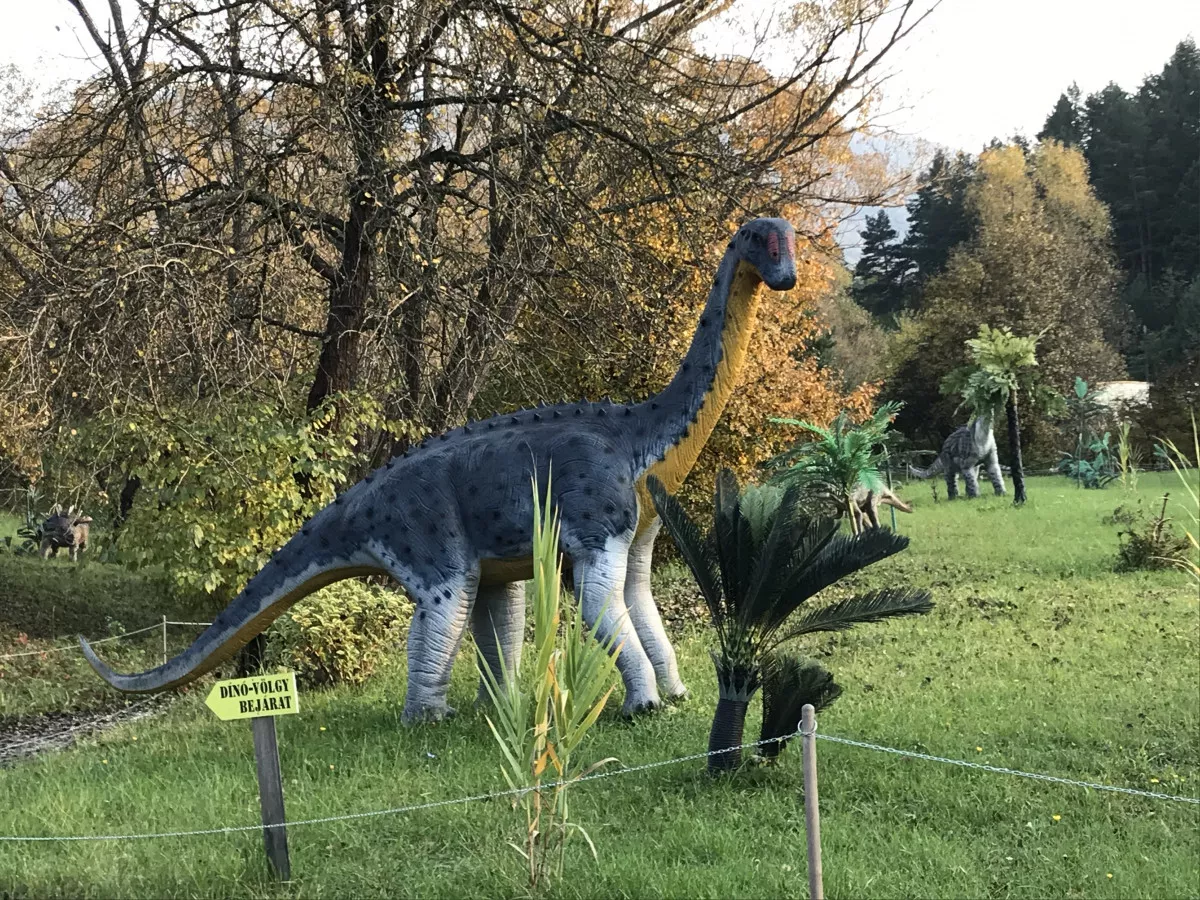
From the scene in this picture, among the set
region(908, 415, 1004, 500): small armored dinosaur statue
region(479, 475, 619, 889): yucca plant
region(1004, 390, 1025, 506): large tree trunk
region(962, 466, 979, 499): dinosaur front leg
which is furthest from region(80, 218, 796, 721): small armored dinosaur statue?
region(962, 466, 979, 499): dinosaur front leg

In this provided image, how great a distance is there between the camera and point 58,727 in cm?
866

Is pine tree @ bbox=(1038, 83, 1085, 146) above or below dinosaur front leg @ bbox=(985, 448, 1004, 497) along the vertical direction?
above

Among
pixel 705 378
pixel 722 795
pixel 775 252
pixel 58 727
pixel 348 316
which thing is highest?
pixel 348 316

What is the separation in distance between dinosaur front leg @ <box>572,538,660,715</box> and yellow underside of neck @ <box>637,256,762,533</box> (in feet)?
1.59

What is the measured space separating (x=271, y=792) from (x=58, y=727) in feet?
18.3

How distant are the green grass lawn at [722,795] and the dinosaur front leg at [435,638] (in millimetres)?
151

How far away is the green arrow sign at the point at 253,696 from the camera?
395cm

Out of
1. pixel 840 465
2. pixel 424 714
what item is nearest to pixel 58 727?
pixel 424 714

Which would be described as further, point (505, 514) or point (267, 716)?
point (505, 514)

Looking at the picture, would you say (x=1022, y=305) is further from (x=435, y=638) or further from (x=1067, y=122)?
(x=435, y=638)

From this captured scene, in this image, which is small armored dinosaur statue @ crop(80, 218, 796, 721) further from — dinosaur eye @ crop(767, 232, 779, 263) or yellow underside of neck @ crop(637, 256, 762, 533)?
dinosaur eye @ crop(767, 232, 779, 263)

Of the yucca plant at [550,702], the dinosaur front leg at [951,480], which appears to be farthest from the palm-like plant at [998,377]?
the yucca plant at [550,702]

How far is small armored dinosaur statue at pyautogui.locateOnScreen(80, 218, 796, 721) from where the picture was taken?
6016mm

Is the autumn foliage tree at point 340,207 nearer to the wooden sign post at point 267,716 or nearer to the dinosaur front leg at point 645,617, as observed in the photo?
the dinosaur front leg at point 645,617
